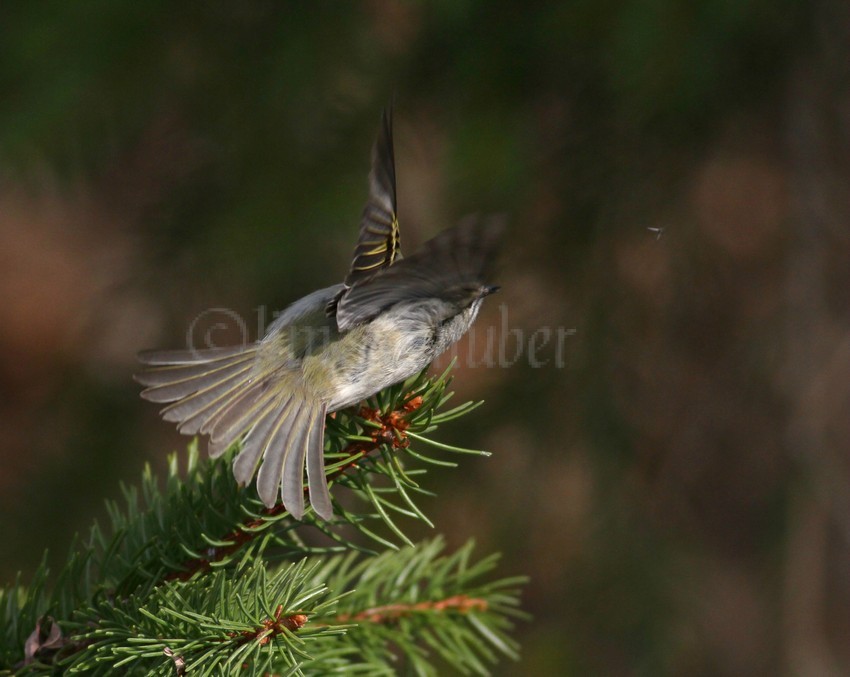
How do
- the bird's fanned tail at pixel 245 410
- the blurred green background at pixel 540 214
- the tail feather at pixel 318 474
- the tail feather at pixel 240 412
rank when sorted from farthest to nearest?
the blurred green background at pixel 540 214
the tail feather at pixel 240 412
the bird's fanned tail at pixel 245 410
the tail feather at pixel 318 474

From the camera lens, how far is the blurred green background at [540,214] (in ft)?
7.25

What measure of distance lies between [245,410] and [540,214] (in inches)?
39.2

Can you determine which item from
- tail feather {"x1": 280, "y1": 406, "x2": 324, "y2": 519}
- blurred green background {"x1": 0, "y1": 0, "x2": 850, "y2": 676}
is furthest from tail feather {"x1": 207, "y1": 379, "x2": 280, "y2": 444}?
blurred green background {"x1": 0, "y1": 0, "x2": 850, "y2": 676}

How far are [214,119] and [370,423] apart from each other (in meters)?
1.30

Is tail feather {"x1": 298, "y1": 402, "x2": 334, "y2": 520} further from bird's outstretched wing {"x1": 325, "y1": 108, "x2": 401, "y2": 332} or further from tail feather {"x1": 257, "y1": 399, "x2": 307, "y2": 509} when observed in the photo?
bird's outstretched wing {"x1": 325, "y1": 108, "x2": 401, "y2": 332}

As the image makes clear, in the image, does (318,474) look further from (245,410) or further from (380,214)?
(380,214)

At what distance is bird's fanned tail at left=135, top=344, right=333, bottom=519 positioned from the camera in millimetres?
1325

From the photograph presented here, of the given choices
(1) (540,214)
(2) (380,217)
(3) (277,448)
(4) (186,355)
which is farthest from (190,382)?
(1) (540,214)

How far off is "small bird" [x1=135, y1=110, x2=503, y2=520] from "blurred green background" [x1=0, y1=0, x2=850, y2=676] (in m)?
0.53

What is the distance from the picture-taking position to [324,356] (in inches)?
67.3

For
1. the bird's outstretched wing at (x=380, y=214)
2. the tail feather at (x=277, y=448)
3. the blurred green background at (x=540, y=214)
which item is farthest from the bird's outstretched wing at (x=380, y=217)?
the blurred green background at (x=540, y=214)

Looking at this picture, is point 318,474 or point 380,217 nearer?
point 318,474

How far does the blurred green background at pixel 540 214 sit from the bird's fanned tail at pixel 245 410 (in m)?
0.55

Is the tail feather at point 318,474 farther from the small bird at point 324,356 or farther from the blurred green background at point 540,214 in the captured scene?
the blurred green background at point 540,214
